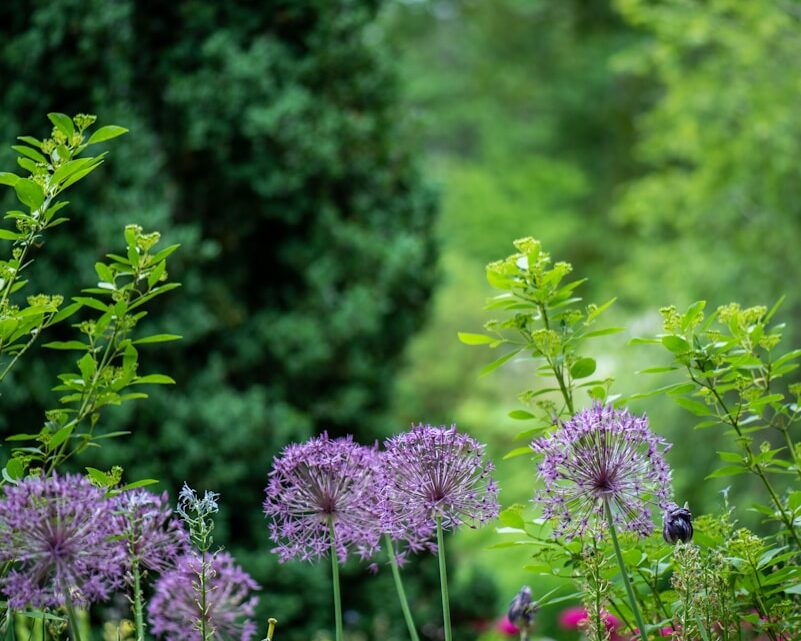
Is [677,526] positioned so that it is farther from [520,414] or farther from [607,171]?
[607,171]

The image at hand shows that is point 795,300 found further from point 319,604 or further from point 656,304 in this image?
point 319,604

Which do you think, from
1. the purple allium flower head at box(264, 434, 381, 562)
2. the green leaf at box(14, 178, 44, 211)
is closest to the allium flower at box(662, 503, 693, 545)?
the purple allium flower head at box(264, 434, 381, 562)

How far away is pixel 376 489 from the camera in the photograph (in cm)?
134

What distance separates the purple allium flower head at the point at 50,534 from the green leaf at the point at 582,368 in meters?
0.75

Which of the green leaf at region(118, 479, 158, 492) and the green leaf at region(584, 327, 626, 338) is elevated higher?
the green leaf at region(584, 327, 626, 338)

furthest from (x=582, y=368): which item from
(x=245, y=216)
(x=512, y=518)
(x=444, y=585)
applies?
(x=245, y=216)

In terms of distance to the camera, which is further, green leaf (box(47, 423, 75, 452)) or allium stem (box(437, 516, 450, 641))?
green leaf (box(47, 423, 75, 452))

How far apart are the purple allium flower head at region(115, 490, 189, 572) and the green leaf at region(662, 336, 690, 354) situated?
726 mm

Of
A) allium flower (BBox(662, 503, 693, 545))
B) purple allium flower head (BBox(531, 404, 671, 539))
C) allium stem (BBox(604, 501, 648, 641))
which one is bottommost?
allium stem (BBox(604, 501, 648, 641))

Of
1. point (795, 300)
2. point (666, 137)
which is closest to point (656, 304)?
point (666, 137)

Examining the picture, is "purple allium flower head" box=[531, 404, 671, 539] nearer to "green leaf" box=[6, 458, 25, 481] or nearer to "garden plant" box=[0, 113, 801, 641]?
"garden plant" box=[0, 113, 801, 641]

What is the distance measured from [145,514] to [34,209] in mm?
462

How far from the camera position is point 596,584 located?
1303 mm

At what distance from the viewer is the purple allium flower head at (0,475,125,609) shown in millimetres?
1098
